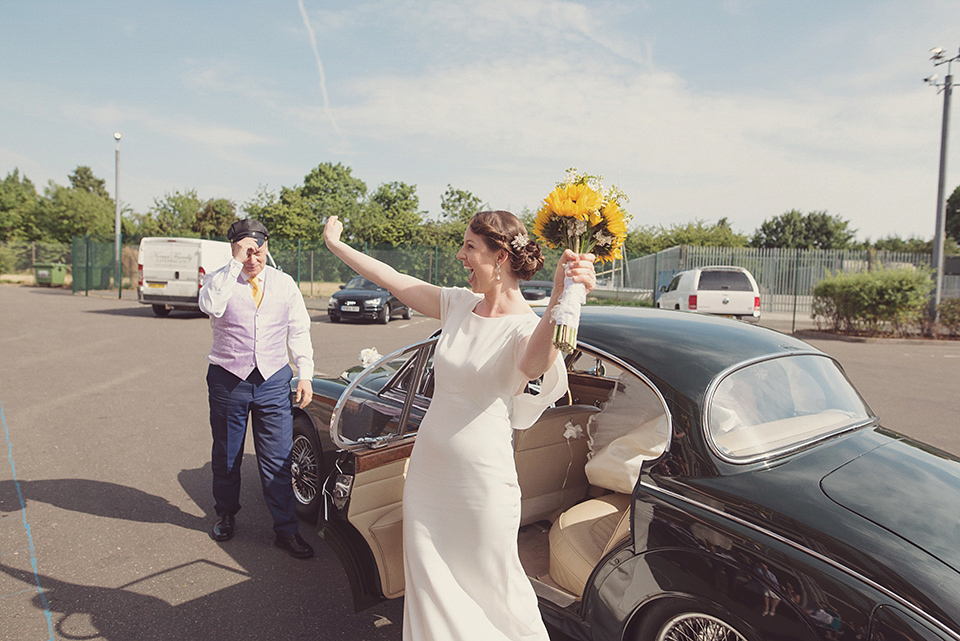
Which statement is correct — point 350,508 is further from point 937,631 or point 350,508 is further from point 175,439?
point 175,439

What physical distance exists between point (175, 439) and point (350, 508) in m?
4.17

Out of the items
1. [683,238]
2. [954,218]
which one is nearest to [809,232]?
[954,218]


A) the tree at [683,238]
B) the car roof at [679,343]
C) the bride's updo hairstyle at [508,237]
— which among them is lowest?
the car roof at [679,343]

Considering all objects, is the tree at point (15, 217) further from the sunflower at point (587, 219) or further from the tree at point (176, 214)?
the sunflower at point (587, 219)

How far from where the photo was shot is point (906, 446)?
8.70ft

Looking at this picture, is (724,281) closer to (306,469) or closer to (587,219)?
(306,469)

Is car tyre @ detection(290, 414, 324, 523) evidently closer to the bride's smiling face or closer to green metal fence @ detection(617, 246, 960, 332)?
the bride's smiling face

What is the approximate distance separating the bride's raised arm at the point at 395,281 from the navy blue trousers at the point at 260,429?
1.48 metres

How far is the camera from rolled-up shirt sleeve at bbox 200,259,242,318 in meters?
3.62

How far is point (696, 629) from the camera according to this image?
210 cm

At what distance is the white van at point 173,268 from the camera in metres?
16.6

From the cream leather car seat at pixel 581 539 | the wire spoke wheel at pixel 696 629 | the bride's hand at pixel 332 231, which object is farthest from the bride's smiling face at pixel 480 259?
the wire spoke wheel at pixel 696 629

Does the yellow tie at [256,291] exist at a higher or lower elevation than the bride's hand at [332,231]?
lower

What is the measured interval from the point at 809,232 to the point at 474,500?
70.6 metres
